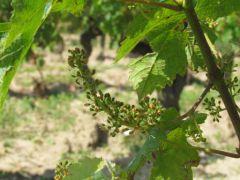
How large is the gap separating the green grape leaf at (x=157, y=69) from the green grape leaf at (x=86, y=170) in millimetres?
185

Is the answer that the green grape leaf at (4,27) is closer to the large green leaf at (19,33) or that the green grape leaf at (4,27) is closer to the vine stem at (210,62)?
the large green leaf at (19,33)

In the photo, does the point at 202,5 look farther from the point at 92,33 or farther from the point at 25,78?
the point at 25,78

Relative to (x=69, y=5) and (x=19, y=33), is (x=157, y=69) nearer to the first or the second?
(x=69, y=5)

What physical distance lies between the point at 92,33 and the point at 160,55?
1419cm

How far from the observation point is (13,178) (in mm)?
A: 9305

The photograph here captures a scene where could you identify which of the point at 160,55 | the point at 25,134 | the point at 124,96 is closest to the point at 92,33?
the point at 124,96

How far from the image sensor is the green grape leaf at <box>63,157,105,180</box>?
101 centimetres

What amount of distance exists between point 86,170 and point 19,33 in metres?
0.39

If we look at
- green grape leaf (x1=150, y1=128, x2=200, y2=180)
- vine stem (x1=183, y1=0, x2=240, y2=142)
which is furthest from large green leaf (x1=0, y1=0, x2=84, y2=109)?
green grape leaf (x1=150, y1=128, x2=200, y2=180)

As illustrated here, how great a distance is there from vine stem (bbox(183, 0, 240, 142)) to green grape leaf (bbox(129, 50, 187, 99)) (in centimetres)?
18

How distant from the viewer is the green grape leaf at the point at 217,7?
0.97 metres

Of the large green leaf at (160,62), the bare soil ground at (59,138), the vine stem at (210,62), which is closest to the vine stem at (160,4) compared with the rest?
the vine stem at (210,62)

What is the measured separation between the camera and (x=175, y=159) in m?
1.03

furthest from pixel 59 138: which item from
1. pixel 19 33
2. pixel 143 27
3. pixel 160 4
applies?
pixel 19 33
